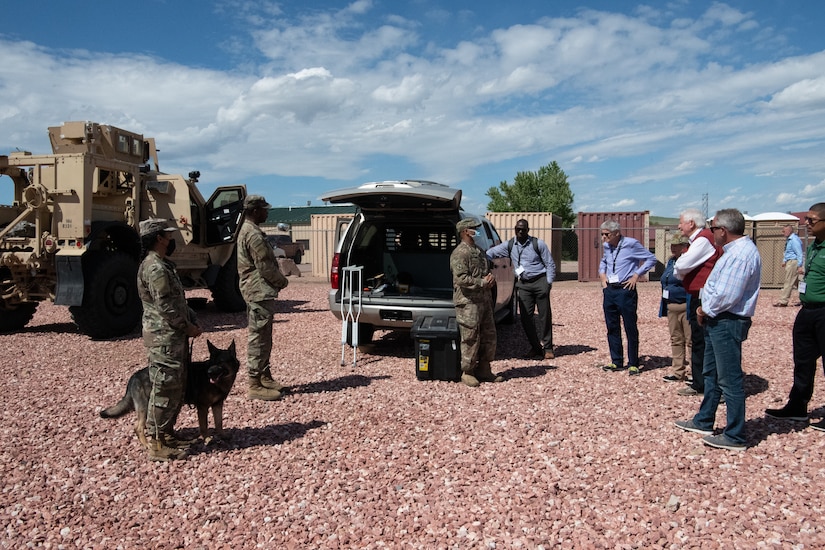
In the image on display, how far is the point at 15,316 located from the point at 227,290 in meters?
3.34

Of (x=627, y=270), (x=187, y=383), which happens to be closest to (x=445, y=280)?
(x=627, y=270)

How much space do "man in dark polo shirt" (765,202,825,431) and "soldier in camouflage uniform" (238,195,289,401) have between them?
424cm

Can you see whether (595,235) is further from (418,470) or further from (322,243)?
(418,470)

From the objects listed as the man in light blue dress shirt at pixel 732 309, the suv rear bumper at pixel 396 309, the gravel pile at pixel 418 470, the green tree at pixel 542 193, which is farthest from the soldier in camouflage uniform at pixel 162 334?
the green tree at pixel 542 193

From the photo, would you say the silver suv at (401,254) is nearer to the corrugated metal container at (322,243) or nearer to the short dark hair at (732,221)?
the short dark hair at (732,221)

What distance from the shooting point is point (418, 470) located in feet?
12.4

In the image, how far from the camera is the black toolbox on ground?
5914 millimetres

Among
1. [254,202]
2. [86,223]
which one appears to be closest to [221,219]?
[86,223]

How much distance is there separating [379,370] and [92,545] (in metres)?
3.79

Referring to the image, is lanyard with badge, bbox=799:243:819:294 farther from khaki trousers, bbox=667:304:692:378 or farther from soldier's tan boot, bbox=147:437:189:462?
soldier's tan boot, bbox=147:437:189:462

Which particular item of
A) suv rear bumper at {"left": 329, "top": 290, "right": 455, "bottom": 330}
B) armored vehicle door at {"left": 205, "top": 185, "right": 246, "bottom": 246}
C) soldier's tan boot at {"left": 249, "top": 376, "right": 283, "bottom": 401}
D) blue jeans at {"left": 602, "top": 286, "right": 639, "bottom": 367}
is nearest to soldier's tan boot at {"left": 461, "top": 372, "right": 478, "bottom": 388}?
suv rear bumper at {"left": 329, "top": 290, "right": 455, "bottom": 330}

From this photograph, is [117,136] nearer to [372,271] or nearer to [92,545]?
[372,271]

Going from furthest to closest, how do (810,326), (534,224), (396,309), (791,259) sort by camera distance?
(534,224), (791,259), (396,309), (810,326)

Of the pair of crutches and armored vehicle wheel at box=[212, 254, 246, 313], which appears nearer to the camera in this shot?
the pair of crutches
